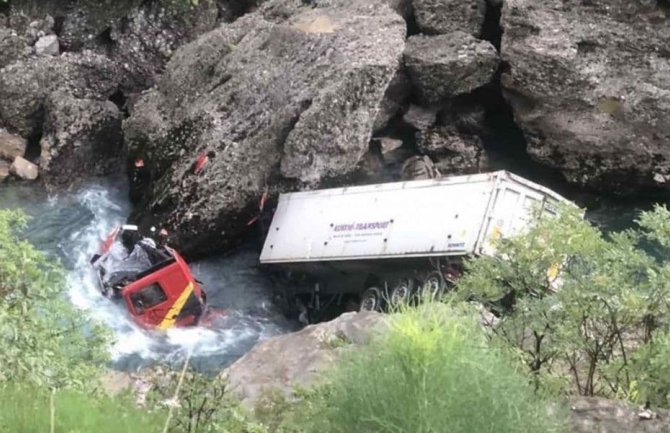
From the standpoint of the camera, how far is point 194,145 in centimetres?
2048

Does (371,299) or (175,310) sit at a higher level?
(175,310)

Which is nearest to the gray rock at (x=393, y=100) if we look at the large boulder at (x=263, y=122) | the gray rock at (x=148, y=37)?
the large boulder at (x=263, y=122)

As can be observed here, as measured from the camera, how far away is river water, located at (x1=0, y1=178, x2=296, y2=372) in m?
17.0

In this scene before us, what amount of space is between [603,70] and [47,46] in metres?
15.6

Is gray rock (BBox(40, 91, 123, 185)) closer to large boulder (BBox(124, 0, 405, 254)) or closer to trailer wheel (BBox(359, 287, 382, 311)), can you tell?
large boulder (BBox(124, 0, 405, 254))

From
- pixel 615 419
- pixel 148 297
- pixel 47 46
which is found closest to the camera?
pixel 615 419

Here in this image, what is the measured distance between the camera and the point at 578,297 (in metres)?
7.59

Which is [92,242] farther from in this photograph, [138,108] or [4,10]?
[4,10]

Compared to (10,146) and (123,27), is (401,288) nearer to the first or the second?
(10,146)

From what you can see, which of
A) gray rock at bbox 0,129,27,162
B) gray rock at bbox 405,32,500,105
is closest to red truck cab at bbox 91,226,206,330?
gray rock at bbox 0,129,27,162

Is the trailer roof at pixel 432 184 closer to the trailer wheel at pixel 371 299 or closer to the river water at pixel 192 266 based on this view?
the trailer wheel at pixel 371 299

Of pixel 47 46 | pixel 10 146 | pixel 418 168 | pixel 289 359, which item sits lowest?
pixel 418 168

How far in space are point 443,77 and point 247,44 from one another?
5543mm

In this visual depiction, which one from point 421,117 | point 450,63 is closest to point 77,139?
point 421,117
